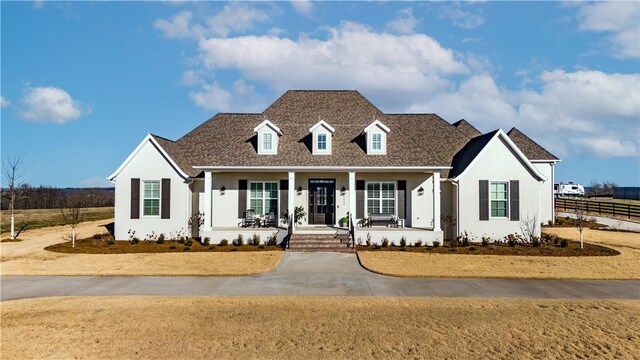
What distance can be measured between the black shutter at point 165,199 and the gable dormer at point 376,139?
1118 cm

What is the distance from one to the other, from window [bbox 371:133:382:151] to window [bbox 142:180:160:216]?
39.7 feet

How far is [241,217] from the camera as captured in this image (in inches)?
836

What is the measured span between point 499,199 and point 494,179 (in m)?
1.12

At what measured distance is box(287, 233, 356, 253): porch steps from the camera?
17.7m

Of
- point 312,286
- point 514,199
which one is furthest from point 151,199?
point 514,199

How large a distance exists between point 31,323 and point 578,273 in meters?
16.7

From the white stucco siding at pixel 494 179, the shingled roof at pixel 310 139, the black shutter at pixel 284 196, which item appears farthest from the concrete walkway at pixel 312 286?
the shingled roof at pixel 310 139

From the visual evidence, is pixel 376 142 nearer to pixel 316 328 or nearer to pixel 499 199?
pixel 499 199

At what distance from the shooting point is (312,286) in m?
11.9

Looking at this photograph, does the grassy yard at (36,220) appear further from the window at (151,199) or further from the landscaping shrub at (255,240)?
the landscaping shrub at (255,240)

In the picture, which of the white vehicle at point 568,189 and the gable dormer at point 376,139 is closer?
the gable dormer at point 376,139

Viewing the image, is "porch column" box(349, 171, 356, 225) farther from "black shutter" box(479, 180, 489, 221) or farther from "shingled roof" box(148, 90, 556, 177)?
"black shutter" box(479, 180, 489, 221)

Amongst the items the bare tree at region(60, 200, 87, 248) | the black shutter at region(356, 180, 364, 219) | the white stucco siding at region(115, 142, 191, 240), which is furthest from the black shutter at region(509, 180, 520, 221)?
the bare tree at region(60, 200, 87, 248)

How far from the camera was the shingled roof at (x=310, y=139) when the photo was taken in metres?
20.6
